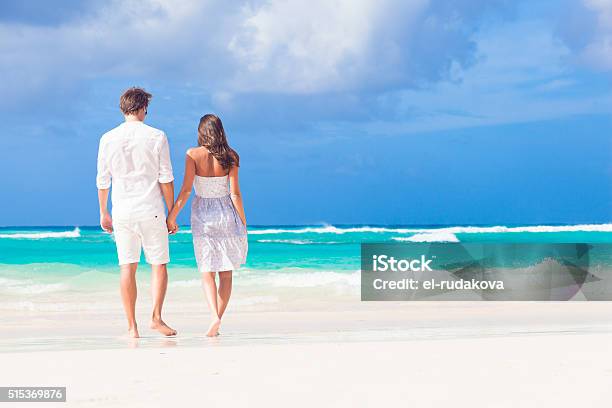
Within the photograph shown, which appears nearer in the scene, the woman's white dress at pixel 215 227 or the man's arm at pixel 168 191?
the man's arm at pixel 168 191

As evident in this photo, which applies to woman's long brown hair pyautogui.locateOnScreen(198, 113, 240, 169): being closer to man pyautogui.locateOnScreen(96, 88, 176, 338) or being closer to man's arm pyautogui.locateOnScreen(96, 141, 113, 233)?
man pyautogui.locateOnScreen(96, 88, 176, 338)

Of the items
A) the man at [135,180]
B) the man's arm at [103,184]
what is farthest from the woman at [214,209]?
the man's arm at [103,184]

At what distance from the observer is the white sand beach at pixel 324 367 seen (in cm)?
320

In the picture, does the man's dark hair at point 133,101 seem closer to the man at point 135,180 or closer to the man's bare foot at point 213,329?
the man at point 135,180

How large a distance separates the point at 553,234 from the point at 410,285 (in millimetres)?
17079

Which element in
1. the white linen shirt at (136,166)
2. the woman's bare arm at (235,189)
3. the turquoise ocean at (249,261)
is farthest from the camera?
the turquoise ocean at (249,261)

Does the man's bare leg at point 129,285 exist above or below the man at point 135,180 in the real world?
below

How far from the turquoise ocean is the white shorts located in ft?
14.4

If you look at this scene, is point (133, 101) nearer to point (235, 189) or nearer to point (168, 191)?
point (168, 191)

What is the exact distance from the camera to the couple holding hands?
4.82m

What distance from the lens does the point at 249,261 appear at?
659 inches

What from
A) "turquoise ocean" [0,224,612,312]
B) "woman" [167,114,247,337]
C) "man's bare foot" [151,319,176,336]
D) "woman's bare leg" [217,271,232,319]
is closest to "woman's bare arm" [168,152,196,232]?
"woman" [167,114,247,337]

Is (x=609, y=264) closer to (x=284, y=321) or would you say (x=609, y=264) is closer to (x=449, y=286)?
(x=449, y=286)

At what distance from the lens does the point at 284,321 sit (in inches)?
275
